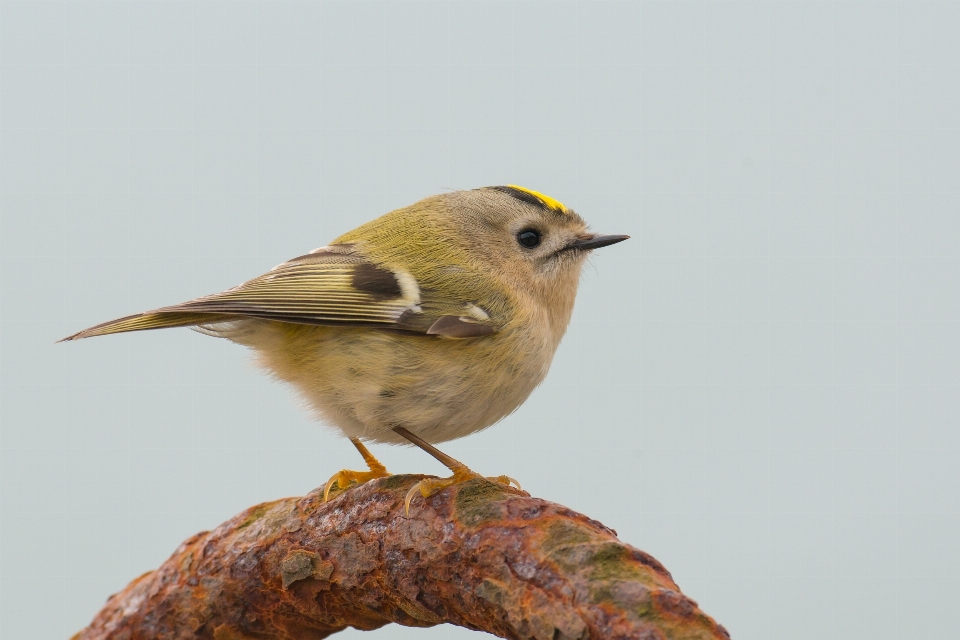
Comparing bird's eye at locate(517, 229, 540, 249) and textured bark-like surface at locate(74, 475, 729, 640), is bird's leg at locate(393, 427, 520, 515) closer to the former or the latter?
textured bark-like surface at locate(74, 475, 729, 640)

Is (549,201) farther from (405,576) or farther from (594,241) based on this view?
(405,576)

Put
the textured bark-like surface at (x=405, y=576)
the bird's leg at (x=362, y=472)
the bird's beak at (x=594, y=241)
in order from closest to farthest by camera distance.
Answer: the textured bark-like surface at (x=405, y=576)
the bird's leg at (x=362, y=472)
the bird's beak at (x=594, y=241)

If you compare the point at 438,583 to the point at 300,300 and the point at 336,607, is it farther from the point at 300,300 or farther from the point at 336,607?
the point at 300,300

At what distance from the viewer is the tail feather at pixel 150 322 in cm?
181

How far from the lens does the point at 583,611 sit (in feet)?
3.72

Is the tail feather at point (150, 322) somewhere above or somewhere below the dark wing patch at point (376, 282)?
above

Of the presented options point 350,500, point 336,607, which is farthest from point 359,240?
point 336,607

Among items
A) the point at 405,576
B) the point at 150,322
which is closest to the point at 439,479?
the point at 405,576

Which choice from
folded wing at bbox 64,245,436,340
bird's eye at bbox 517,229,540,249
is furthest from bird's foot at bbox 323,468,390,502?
bird's eye at bbox 517,229,540,249

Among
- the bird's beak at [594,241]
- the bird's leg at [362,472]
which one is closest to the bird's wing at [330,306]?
the bird's leg at [362,472]

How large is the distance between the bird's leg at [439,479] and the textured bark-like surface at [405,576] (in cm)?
3

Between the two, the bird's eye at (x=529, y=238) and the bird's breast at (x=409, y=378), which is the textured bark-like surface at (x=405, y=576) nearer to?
the bird's breast at (x=409, y=378)

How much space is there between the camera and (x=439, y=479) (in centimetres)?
162

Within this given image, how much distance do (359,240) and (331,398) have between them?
1.52 ft
